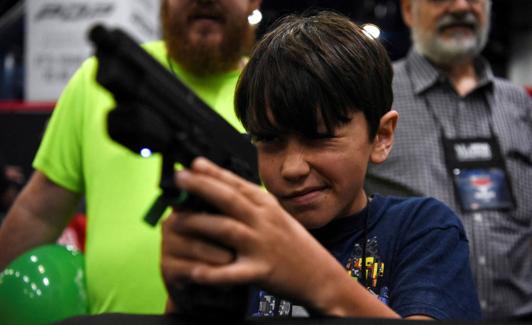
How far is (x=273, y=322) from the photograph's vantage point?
57 cm

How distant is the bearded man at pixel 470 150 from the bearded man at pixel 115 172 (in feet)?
1.53

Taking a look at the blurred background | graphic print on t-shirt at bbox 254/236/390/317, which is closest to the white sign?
the blurred background

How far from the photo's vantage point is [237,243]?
1.82ft

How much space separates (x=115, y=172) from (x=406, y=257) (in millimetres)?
786

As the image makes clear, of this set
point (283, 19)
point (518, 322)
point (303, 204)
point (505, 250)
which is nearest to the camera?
point (518, 322)

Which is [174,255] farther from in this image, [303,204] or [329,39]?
[329,39]

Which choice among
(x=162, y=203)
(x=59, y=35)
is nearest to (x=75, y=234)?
(x=162, y=203)

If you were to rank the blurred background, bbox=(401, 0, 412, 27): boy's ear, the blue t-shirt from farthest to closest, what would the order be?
1. the blurred background
2. bbox=(401, 0, 412, 27): boy's ear
3. the blue t-shirt

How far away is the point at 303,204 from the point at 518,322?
41 cm

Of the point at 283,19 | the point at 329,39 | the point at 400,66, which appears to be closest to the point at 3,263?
the point at 283,19

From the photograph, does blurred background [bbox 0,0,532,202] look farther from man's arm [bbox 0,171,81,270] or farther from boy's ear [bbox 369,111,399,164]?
man's arm [bbox 0,171,81,270]

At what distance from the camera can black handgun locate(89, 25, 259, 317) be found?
514 mm

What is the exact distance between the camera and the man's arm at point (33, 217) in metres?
1.63

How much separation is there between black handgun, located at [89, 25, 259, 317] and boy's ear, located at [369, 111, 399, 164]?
46 centimetres
